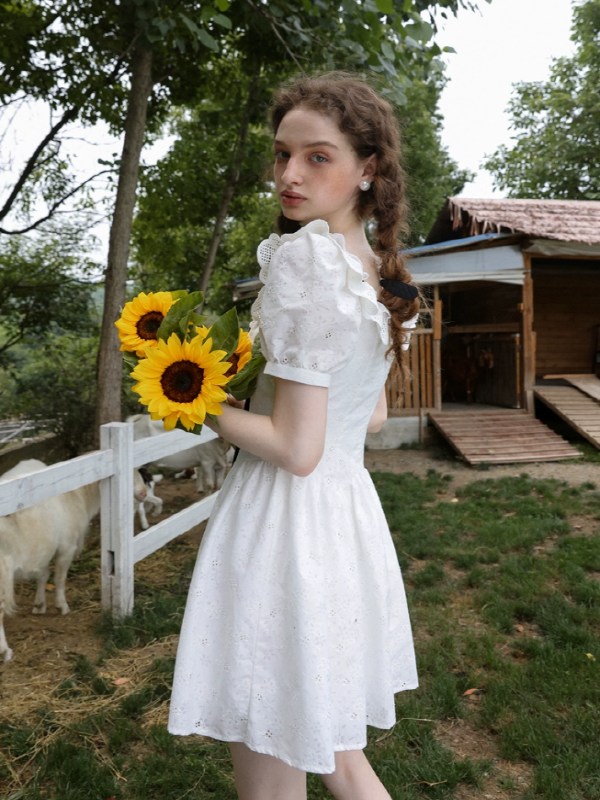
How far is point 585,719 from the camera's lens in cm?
304

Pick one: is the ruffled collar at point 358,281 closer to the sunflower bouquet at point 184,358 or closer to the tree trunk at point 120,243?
the sunflower bouquet at point 184,358

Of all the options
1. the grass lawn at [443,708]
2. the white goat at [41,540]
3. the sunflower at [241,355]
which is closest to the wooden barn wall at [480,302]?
the grass lawn at [443,708]

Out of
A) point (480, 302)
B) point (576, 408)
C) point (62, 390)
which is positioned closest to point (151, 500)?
point (62, 390)

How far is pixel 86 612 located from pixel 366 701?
328 centimetres

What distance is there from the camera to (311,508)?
4.94 feet

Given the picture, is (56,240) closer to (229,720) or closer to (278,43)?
(278,43)

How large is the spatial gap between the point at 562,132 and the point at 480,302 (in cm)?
1613

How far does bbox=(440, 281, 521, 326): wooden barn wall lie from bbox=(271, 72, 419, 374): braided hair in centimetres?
1225

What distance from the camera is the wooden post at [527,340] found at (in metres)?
11.6

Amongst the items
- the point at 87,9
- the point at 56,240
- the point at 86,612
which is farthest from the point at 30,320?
the point at 86,612

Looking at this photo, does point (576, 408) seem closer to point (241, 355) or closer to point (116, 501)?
point (116, 501)

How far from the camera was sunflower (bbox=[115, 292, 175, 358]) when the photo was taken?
4.93 ft

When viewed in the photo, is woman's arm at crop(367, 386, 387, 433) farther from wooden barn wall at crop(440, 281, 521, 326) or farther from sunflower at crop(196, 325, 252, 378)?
wooden barn wall at crop(440, 281, 521, 326)

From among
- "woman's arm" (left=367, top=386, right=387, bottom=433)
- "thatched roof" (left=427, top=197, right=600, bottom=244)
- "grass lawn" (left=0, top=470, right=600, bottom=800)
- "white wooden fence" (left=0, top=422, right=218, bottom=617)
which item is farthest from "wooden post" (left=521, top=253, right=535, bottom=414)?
"woman's arm" (left=367, top=386, right=387, bottom=433)
